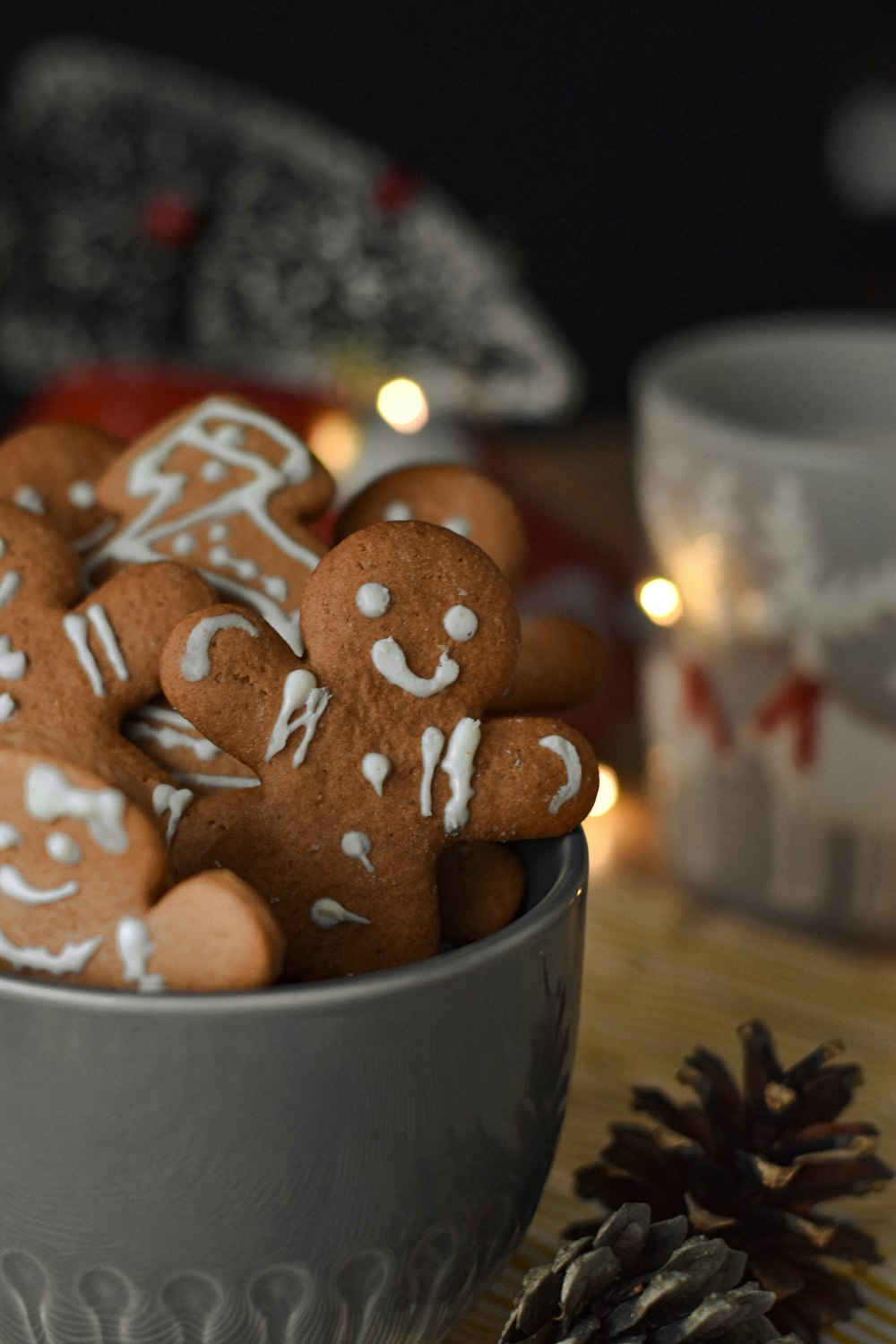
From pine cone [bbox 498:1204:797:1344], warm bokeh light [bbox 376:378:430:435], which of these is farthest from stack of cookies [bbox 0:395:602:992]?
warm bokeh light [bbox 376:378:430:435]

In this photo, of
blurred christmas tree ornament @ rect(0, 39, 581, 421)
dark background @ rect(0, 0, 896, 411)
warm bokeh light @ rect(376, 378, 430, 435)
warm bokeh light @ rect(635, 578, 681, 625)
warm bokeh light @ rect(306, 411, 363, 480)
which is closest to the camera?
warm bokeh light @ rect(635, 578, 681, 625)

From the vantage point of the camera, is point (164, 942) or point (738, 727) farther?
point (738, 727)

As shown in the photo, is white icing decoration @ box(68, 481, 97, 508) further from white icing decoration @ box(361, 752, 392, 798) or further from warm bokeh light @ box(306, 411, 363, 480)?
warm bokeh light @ box(306, 411, 363, 480)

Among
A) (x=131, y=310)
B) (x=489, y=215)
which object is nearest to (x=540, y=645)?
(x=131, y=310)

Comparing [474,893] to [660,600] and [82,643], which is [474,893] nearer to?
[82,643]

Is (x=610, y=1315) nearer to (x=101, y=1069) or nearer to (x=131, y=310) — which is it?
(x=101, y=1069)

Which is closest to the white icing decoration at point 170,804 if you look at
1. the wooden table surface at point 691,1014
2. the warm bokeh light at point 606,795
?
the wooden table surface at point 691,1014

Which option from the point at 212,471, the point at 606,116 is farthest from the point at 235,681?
the point at 606,116
